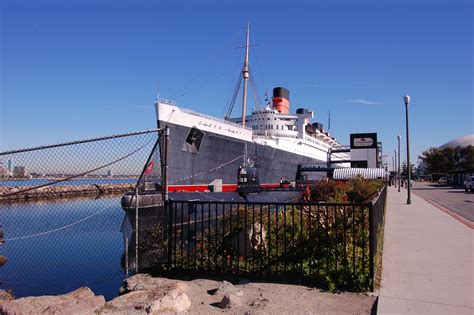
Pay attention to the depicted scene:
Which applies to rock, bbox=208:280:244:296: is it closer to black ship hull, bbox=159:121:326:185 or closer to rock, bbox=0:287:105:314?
rock, bbox=0:287:105:314

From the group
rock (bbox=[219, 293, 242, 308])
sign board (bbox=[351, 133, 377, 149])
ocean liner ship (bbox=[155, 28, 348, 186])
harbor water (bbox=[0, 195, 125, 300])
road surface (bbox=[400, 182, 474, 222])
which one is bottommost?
harbor water (bbox=[0, 195, 125, 300])

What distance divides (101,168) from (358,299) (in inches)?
171

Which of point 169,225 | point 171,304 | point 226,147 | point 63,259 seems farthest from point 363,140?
point 171,304

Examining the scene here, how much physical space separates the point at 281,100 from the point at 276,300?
50.4m

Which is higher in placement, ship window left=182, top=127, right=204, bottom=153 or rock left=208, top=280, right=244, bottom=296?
ship window left=182, top=127, right=204, bottom=153

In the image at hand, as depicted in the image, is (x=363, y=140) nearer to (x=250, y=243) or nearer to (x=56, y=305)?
(x=250, y=243)

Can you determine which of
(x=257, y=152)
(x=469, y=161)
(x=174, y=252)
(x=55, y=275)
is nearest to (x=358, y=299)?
(x=174, y=252)

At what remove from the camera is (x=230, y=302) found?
16.0ft

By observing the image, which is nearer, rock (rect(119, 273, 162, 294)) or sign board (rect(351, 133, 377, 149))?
rock (rect(119, 273, 162, 294))

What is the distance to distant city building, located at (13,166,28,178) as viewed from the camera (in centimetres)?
617

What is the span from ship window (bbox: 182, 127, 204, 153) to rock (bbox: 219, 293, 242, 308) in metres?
19.7

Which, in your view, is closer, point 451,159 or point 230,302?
point 230,302

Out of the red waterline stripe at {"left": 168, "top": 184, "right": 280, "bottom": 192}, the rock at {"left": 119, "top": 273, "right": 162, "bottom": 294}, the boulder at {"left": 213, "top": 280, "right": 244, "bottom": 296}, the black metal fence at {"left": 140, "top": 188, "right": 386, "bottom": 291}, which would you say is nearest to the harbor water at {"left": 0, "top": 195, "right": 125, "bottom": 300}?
the rock at {"left": 119, "top": 273, "right": 162, "bottom": 294}

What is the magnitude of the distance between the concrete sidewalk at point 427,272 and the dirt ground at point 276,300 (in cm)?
36
